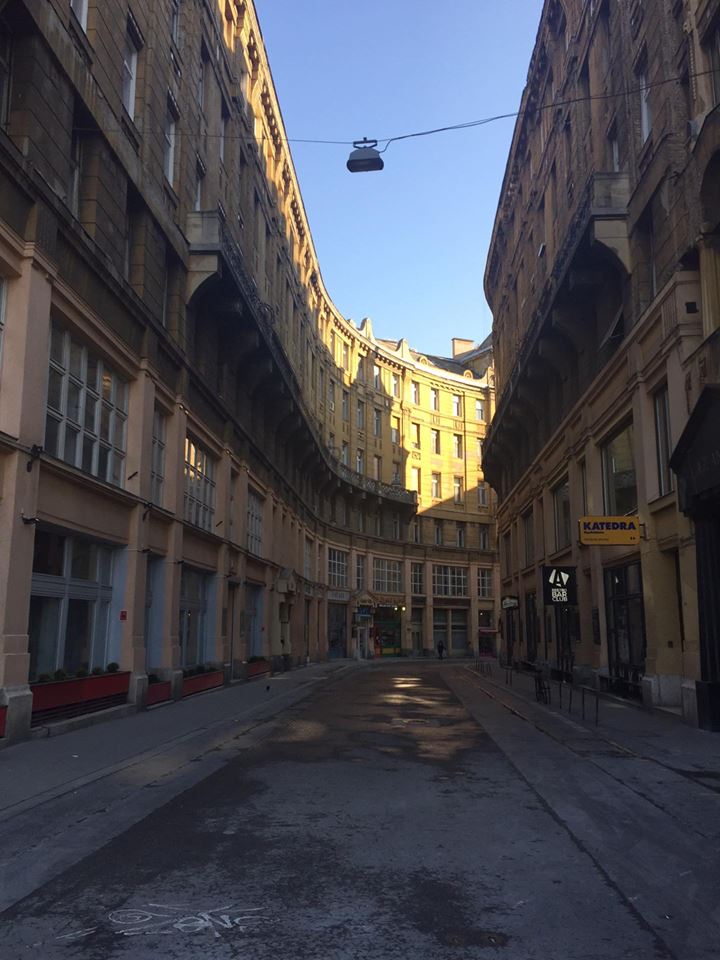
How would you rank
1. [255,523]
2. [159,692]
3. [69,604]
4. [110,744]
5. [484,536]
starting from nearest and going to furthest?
1. [110,744]
2. [69,604]
3. [159,692]
4. [255,523]
5. [484,536]

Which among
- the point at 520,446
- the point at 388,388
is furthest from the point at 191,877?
the point at 388,388

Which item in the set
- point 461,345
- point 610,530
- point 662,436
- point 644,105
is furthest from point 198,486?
point 461,345

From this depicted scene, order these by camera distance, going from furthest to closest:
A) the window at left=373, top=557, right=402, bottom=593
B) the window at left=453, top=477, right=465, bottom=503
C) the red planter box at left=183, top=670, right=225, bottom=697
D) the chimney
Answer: the chimney → the window at left=453, top=477, right=465, bottom=503 → the window at left=373, top=557, right=402, bottom=593 → the red planter box at left=183, top=670, right=225, bottom=697

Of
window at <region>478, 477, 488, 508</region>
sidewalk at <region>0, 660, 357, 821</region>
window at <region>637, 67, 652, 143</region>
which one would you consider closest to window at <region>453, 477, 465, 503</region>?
window at <region>478, 477, 488, 508</region>

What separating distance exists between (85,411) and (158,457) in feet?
15.0

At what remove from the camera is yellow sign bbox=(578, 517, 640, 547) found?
17.6 metres

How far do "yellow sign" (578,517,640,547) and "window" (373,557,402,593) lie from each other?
41874mm

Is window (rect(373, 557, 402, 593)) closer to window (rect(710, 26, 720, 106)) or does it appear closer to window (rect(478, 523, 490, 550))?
window (rect(478, 523, 490, 550))

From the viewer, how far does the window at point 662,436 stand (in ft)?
57.9

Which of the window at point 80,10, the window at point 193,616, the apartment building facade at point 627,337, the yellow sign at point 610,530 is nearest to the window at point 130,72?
the window at point 80,10

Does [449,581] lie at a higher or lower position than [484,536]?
lower

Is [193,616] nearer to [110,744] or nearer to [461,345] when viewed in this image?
[110,744]

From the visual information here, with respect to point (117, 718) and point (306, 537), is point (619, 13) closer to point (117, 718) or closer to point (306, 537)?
point (117, 718)

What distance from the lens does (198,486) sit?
79.6ft
